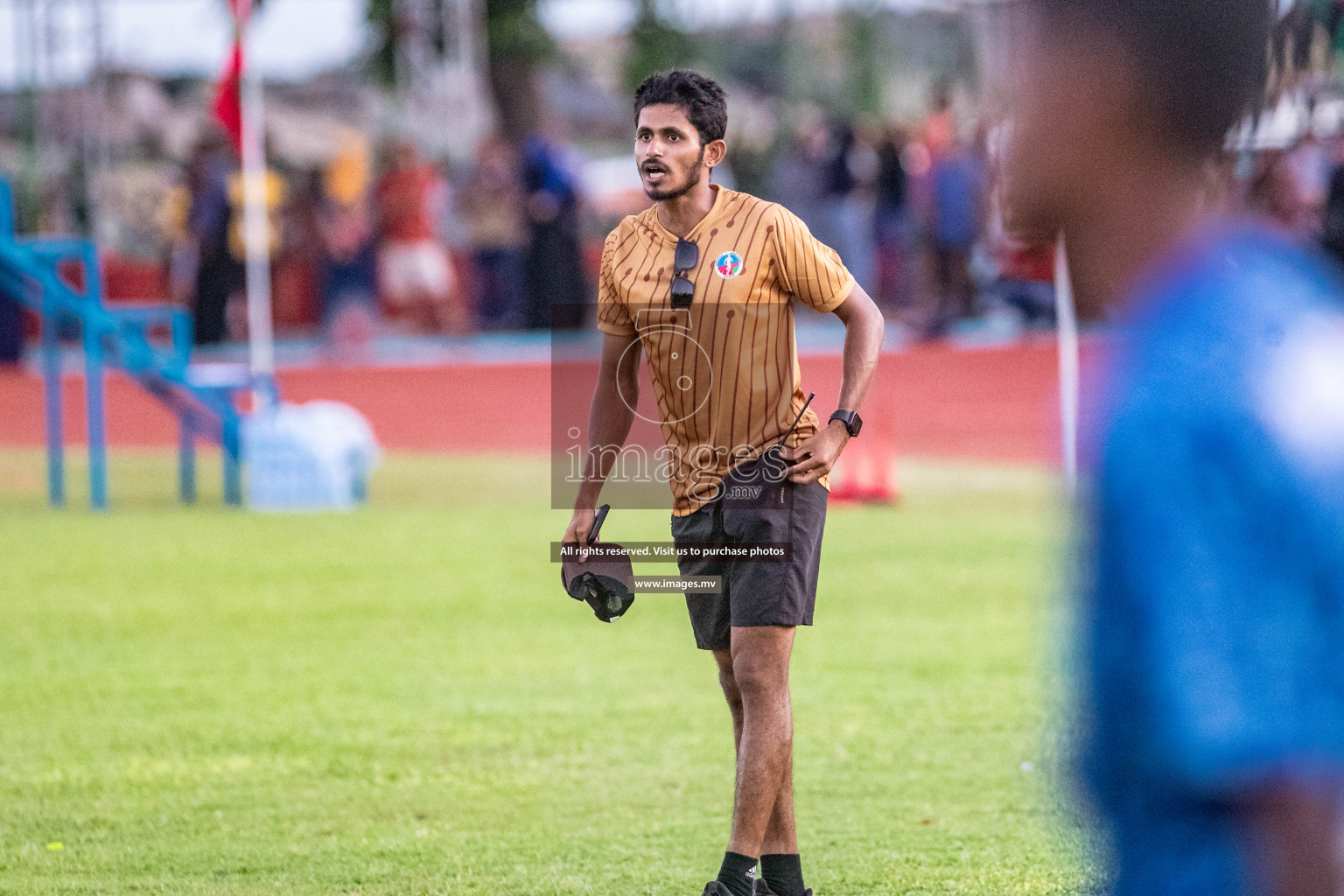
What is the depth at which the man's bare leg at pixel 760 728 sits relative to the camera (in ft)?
14.9

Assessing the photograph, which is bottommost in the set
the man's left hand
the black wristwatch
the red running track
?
the red running track

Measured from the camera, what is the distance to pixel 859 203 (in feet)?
71.6

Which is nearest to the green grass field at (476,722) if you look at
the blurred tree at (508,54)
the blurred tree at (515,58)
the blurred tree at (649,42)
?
the blurred tree at (508,54)

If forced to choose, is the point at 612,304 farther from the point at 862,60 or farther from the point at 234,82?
the point at 862,60

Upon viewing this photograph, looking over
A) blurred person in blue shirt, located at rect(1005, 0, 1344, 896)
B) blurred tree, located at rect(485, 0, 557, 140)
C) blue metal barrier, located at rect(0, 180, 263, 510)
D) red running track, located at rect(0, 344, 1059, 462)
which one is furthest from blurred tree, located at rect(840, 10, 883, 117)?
blurred person in blue shirt, located at rect(1005, 0, 1344, 896)

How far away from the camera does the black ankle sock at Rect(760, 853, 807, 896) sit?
4.80 m

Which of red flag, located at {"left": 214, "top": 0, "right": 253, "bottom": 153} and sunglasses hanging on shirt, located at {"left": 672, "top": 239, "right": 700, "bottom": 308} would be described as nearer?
sunglasses hanging on shirt, located at {"left": 672, "top": 239, "right": 700, "bottom": 308}

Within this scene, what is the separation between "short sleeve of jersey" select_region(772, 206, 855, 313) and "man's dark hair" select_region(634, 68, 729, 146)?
27cm

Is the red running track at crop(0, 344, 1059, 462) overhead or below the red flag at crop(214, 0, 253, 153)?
below

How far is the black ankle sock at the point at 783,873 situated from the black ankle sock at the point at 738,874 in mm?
288

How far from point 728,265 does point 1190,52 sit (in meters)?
2.91

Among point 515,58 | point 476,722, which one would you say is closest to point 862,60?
point 515,58

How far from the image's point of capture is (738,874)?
14.8ft

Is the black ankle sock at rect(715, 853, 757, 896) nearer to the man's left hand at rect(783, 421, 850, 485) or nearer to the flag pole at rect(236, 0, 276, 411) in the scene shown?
the man's left hand at rect(783, 421, 850, 485)
